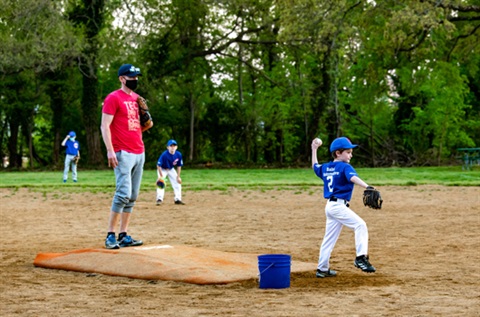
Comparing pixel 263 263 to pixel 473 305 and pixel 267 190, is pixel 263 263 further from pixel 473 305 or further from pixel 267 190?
pixel 267 190

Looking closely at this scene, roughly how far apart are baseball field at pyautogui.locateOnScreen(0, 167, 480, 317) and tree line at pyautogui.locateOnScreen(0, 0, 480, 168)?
1690 cm

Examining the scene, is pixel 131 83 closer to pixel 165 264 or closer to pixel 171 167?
pixel 165 264

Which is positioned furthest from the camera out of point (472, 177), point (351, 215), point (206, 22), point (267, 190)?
point (206, 22)

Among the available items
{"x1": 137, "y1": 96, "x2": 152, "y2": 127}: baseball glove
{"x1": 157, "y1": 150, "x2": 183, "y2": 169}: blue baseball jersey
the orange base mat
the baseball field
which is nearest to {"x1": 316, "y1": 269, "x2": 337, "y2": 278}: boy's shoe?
the baseball field

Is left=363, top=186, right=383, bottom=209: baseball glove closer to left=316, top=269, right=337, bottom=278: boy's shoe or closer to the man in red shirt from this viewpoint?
left=316, top=269, right=337, bottom=278: boy's shoe

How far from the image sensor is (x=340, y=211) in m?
8.17

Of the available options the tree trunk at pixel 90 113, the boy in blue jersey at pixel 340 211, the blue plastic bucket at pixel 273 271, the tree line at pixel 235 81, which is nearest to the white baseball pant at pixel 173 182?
the boy in blue jersey at pixel 340 211

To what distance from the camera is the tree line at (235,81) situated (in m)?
38.2

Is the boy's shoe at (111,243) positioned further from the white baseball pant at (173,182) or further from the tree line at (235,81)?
the tree line at (235,81)

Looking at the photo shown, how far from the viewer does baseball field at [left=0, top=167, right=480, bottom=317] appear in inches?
255

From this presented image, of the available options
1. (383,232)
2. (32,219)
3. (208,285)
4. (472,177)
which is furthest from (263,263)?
(472,177)

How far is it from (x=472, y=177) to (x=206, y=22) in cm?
2211

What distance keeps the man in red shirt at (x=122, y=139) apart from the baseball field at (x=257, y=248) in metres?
1.22

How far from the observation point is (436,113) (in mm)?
47719
